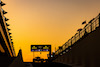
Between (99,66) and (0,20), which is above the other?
(0,20)

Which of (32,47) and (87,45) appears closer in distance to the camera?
(87,45)

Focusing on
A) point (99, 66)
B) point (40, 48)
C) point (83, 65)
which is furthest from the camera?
point (40, 48)

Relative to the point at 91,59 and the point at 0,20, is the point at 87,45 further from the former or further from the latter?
the point at 0,20

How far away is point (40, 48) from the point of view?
90.7 m

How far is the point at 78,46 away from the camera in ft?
76.2

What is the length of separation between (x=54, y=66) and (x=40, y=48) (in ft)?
226

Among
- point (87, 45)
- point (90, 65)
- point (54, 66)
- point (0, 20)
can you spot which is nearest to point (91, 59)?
point (90, 65)

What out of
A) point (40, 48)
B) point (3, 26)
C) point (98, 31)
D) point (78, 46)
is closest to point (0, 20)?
point (3, 26)

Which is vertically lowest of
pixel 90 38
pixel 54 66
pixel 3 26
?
pixel 54 66

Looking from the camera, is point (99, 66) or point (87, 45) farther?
point (87, 45)

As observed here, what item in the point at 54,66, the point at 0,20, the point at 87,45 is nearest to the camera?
the point at 87,45

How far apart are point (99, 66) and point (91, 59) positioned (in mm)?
2198

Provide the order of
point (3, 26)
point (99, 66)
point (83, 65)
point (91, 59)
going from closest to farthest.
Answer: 1. point (99, 66)
2. point (91, 59)
3. point (83, 65)
4. point (3, 26)

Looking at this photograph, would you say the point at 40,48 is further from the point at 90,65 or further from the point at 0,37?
the point at 90,65
